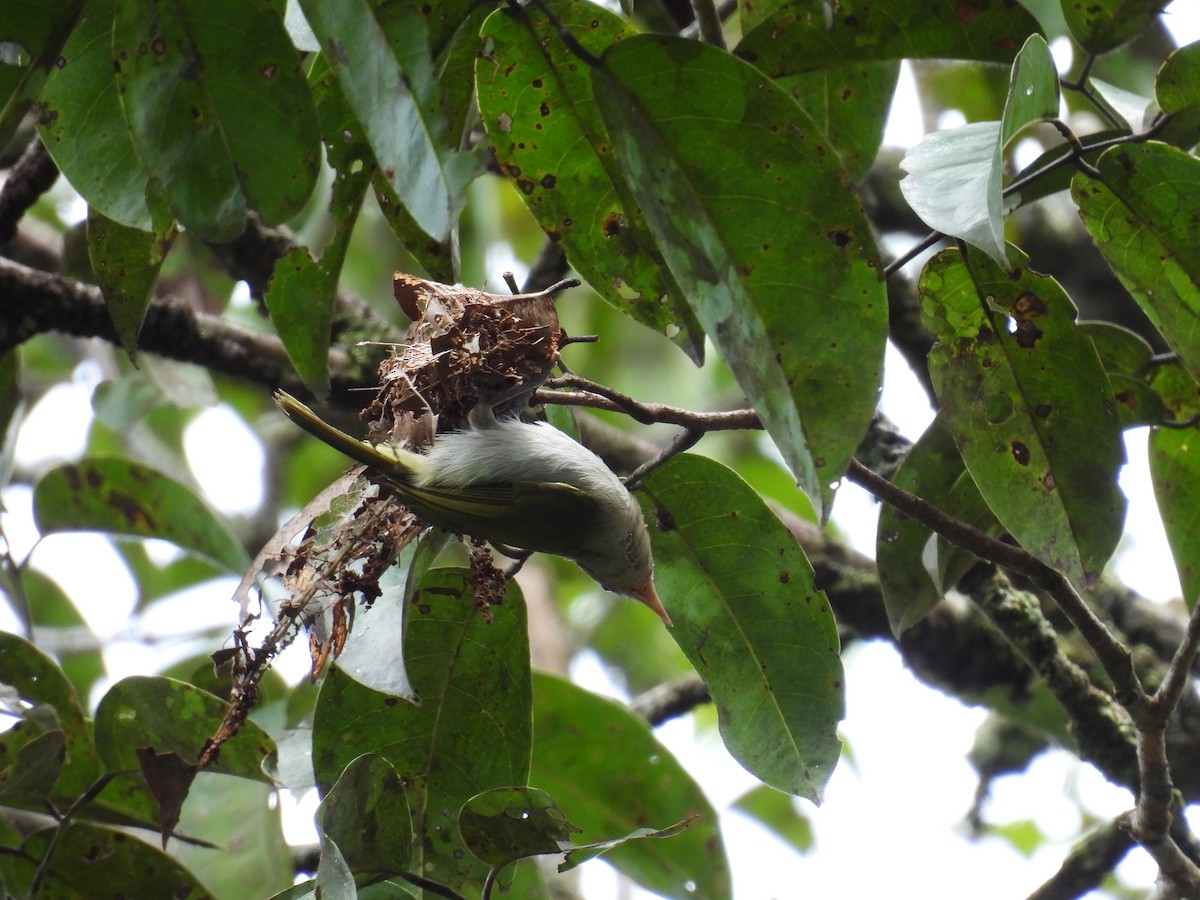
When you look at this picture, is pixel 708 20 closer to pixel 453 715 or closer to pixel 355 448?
pixel 355 448

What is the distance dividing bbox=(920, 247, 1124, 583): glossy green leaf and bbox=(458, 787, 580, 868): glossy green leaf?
756 mm

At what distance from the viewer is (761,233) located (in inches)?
52.6

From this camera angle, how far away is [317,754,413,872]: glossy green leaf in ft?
4.97

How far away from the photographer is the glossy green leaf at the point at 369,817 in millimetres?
1515

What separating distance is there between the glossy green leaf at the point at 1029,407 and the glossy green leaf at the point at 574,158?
39 cm

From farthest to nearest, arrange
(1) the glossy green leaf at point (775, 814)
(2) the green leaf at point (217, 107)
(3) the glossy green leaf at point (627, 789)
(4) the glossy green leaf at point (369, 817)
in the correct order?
(1) the glossy green leaf at point (775, 814)
(3) the glossy green leaf at point (627, 789)
(4) the glossy green leaf at point (369, 817)
(2) the green leaf at point (217, 107)

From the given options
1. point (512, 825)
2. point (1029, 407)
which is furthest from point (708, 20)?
point (512, 825)

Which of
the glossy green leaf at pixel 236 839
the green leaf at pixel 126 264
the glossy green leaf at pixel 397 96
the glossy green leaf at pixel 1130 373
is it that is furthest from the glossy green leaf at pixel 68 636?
the glossy green leaf at pixel 1130 373

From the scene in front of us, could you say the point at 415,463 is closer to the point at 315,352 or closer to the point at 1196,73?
the point at 315,352

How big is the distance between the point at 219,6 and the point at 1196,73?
52.6 inches

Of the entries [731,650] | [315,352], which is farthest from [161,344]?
[731,650]

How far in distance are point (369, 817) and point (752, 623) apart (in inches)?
25.8

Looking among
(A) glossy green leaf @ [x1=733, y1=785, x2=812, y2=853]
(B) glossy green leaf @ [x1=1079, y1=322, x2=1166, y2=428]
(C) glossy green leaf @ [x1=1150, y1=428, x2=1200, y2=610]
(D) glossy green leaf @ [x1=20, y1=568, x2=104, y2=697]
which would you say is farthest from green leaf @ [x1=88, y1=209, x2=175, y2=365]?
(A) glossy green leaf @ [x1=733, y1=785, x2=812, y2=853]

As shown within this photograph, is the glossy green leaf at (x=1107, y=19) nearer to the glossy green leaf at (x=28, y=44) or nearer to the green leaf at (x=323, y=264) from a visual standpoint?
the green leaf at (x=323, y=264)
